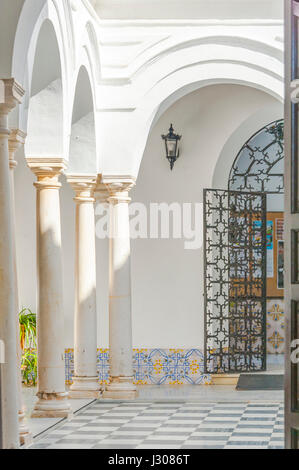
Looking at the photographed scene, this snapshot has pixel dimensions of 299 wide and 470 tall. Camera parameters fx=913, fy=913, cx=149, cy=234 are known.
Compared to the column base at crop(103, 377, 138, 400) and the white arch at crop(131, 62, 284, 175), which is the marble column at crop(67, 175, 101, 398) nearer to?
the column base at crop(103, 377, 138, 400)

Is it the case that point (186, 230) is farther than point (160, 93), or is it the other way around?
point (186, 230)

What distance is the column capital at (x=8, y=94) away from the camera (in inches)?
274

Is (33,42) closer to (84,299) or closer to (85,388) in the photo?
(84,299)

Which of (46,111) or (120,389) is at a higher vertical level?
(46,111)

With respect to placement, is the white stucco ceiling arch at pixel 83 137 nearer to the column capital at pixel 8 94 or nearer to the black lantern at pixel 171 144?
the black lantern at pixel 171 144

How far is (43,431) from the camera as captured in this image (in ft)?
31.5

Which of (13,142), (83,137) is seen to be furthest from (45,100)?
(83,137)

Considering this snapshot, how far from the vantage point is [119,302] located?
12.6m

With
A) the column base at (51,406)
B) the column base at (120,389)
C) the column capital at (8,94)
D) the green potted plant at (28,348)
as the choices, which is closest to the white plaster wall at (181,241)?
the green potted plant at (28,348)

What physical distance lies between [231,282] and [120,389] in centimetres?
269

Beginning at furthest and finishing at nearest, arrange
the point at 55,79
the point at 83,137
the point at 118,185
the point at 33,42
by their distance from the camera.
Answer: the point at 118,185
the point at 83,137
the point at 55,79
the point at 33,42

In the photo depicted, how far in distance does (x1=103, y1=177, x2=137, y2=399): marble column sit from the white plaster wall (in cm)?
197

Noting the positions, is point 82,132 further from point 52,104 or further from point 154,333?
point 154,333

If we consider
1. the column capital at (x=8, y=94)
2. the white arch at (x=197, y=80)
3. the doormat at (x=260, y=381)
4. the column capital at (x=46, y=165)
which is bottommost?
the doormat at (x=260, y=381)
